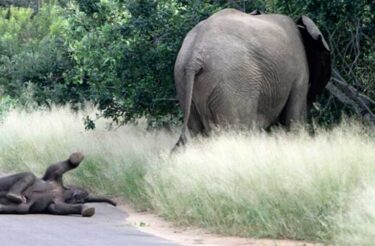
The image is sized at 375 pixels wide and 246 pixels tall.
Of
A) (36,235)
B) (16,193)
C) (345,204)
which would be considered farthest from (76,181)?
(345,204)

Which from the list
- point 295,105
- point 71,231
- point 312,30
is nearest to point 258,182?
point 71,231

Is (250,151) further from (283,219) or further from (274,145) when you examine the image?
(283,219)

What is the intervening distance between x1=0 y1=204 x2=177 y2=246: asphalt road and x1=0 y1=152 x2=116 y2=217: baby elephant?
0.49ft

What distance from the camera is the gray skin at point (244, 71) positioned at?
1565cm

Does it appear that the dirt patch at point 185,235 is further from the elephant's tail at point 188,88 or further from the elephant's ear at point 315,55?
the elephant's ear at point 315,55

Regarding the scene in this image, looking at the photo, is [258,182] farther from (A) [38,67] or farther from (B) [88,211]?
(A) [38,67]

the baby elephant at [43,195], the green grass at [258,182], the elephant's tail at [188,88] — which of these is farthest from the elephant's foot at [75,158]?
the elephant's tail at [188,88]

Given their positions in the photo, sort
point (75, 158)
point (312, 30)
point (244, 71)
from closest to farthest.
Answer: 1. point (75, 158)
2. point (244, 71)
3. point (312, 30)

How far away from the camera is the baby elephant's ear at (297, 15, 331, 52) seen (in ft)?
55.7

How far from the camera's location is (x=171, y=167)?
14.6m

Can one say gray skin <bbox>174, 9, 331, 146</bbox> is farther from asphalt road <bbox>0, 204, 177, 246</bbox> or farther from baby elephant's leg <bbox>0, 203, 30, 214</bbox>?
baby elephant's leg <bbox>0, 203, 30, 214</bbox>

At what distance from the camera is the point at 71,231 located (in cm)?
1240

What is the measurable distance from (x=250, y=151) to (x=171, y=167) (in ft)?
4.39

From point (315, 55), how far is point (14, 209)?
5819mm
